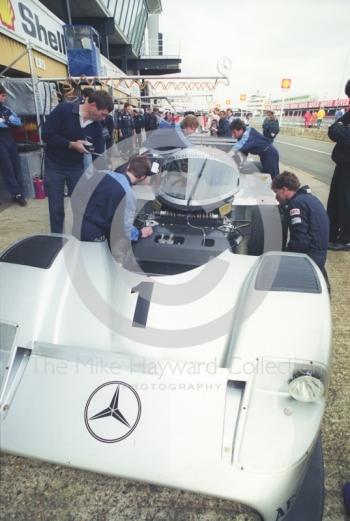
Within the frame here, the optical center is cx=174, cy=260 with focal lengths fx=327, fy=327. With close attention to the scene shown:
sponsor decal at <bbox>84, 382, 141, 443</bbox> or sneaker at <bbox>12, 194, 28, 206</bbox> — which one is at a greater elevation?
sponsor decal at <bbox>84, 382, 141, 443</bbox>

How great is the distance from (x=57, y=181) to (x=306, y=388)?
333 centimetres

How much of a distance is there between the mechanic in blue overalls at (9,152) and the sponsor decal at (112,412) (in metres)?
5.22

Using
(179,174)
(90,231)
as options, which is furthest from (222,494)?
(179,174)

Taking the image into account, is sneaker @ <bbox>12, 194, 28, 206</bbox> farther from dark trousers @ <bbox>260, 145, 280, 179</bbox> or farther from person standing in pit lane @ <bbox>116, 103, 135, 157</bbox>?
person standing in pit lane @ <bbox>116, 103, 135, 157</bbox>

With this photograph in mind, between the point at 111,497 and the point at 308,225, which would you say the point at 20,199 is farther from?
the point at 111,497

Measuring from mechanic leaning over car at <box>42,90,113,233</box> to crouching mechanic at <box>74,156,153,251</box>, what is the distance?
1.42 m

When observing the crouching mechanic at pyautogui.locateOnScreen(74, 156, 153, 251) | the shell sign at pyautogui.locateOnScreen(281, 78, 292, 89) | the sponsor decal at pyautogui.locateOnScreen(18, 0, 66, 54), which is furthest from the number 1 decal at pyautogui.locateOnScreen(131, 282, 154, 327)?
the shell sign at pyautogui.locateOnScreen(281, 78, 292, 89)

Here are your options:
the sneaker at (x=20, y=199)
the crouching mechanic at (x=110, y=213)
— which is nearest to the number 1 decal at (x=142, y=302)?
the crouching mechanic at (x=110, y=213)

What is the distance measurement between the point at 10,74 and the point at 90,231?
9.19 meters

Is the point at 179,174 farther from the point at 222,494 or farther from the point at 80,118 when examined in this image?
the point at 222,494

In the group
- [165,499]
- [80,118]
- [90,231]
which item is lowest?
[165,499]

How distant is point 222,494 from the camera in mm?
1066

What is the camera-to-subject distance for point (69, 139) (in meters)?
3.53

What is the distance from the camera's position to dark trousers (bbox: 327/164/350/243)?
401 cm
